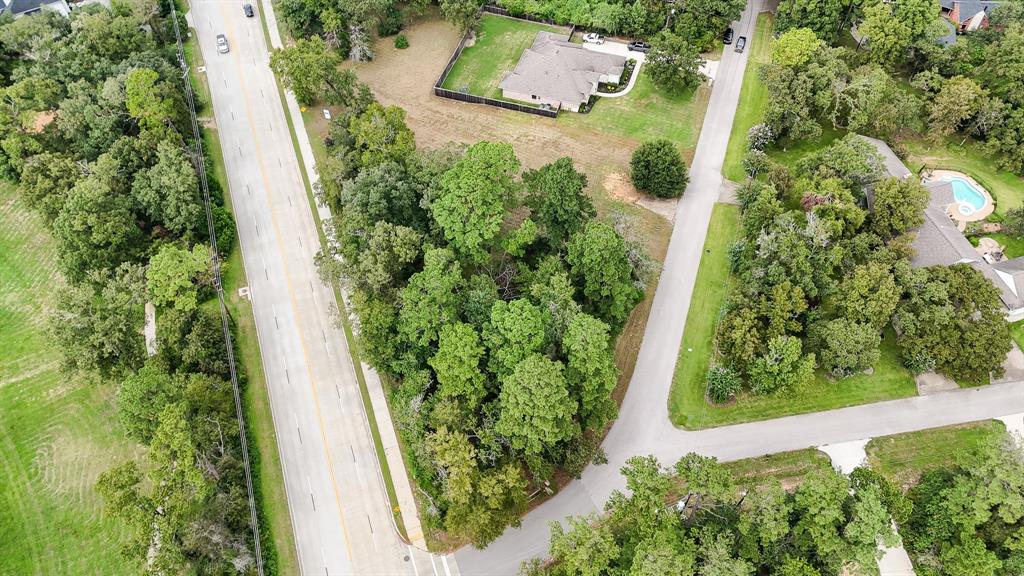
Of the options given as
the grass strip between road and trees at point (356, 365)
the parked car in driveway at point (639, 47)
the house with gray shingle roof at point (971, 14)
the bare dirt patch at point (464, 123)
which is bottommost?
the grass strip between road and trees at point (356, 365)

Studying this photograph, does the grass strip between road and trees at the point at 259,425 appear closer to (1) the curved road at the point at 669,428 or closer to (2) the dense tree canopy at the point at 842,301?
(1) the curved road at the point at 669,428

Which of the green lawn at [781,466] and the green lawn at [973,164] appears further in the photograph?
the green lawn at [973,164]

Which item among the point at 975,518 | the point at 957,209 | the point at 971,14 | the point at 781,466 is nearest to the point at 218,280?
the point at 781,466

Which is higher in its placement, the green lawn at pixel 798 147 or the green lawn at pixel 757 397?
the green lawn at pixel 798 147

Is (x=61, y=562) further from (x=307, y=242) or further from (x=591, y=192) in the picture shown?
(x=591, y=192)

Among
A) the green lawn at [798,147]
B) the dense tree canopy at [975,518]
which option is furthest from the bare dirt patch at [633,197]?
the dense tree canopy at [975,518]

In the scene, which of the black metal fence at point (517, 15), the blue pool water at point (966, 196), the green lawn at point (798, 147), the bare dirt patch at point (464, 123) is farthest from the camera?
the black metal fence at point (517, 15)

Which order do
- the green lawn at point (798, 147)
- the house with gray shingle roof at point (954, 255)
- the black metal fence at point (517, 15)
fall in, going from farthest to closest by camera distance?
the black metal fence at point (517, 15)
the green lawn at point (798, 147)
the house with gray shingle roof at point (954, 255)
